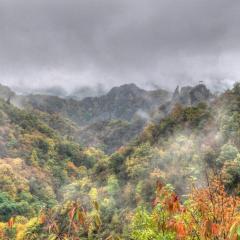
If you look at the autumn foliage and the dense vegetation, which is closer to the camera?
the autumn foliage

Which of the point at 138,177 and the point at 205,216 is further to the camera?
the point at 138,177

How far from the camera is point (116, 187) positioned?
322 ft

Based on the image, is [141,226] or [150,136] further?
[150,136]

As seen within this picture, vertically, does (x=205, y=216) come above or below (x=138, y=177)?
above

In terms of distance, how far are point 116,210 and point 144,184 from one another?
8.03 m

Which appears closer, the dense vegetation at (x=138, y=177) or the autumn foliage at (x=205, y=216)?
the autumn foliage at (x=205, y=216)

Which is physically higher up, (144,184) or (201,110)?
(201,110)

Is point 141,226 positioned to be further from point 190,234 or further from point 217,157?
point 217,157

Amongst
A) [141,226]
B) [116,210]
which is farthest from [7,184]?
[141,226]

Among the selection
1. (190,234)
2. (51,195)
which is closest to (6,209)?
(51,195)

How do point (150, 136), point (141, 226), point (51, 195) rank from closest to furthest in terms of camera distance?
point (141, 226)
point (150, 136)
point (51, 195)

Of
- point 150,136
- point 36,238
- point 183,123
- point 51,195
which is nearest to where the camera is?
point 36,238

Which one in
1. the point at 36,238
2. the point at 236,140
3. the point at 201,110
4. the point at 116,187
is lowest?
the point at 36,238

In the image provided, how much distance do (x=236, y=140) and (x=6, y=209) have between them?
56672 millimetres
